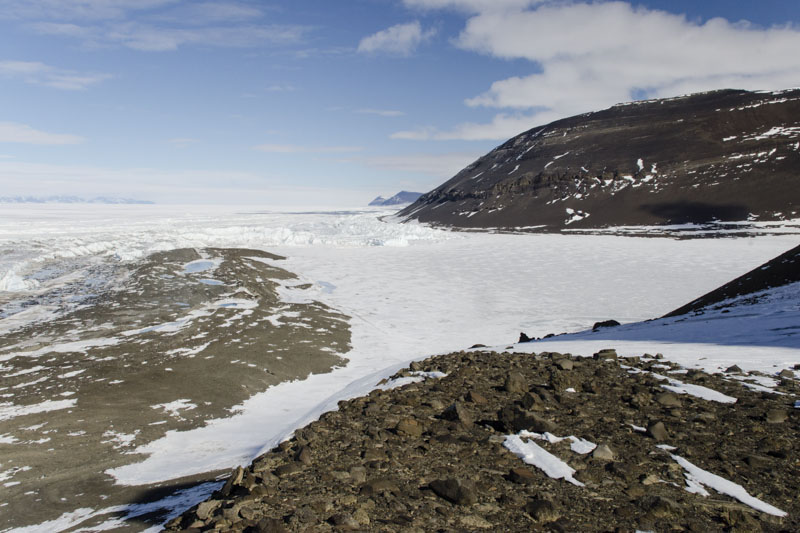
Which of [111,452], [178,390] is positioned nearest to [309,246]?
[178,390]

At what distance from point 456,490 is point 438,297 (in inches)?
983

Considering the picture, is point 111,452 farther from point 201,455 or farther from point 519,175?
point 519,175

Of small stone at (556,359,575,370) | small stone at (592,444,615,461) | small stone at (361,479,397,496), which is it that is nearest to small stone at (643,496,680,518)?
small stone at (592,444,615,461)

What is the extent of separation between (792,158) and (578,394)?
4091 inches

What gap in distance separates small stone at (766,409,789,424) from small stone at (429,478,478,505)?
395 centimetres

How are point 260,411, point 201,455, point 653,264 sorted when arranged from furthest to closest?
point 653,264 → point 260,411 → point 201,455

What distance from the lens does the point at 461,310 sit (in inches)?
1011

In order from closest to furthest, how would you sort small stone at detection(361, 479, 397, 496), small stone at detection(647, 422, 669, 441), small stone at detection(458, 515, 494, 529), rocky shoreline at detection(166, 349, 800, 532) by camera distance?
small stone at detection(458, 515, 494, 529) < rocky shoreline at detection(166, 349, 800, 532) < small stone at detection(361, 479, 397, 496) < small stone at detection(647, 422, 669, 441)

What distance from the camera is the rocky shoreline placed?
378 cm

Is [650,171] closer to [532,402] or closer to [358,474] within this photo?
[532,402]

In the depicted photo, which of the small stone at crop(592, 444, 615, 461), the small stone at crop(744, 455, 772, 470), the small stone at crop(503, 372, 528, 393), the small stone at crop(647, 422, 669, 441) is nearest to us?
the small stone at crop(744, 455, 772, 470)

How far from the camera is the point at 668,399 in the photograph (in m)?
6.43

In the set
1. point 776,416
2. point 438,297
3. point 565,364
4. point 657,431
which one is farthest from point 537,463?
point 438,297

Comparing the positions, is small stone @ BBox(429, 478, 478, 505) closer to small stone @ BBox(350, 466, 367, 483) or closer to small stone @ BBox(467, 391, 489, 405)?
small stone @ BBox(350, 466, 367, 483)
